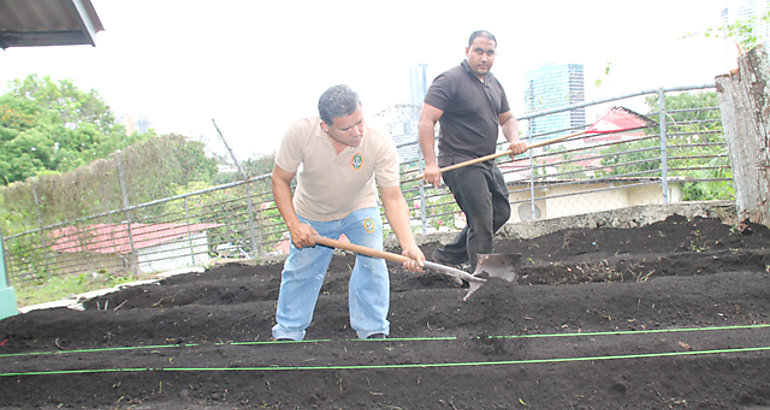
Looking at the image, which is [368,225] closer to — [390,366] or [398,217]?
[398,217]

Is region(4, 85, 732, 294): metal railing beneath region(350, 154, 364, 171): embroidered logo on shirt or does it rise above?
beneath

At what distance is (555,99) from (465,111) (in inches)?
179

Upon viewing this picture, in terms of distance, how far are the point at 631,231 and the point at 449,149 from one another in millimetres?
2501

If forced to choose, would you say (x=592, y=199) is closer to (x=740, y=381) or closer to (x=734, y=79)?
(x=734, y=79)

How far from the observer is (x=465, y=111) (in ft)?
13.7

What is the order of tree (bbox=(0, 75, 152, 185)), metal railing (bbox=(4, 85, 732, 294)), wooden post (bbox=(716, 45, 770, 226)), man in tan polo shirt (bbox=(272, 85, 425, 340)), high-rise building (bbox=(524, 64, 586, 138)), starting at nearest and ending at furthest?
man in tan polo shirt (bbox=(272, 85, 425, 340))
wooden post (bbox=(716, 45, 770, 226))
metal railing (bbox=(4, 85, 732, 294))
high-rise building (bbox=(524, 64, 586, 138))
tree (bbox=(0, 75, 152, 185))

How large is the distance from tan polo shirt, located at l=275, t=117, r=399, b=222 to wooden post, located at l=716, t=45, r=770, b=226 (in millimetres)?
3466

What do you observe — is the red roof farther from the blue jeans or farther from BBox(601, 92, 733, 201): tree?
BBox(601, 92, 733, 201): tree

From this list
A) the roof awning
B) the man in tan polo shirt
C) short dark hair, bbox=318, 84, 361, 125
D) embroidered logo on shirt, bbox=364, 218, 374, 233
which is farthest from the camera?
the roof awning

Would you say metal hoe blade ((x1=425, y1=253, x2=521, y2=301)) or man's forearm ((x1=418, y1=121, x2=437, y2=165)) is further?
man's forearm ((x1=418, y1=121, x2=437, y2=165))

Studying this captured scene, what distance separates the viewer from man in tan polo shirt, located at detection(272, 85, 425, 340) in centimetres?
290

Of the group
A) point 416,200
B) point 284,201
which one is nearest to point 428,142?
point 284,201

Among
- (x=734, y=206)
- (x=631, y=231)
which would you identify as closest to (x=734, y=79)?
(x=734, y=206)

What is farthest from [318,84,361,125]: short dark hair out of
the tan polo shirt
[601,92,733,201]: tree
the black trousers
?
[601,92,733,201]: tree
